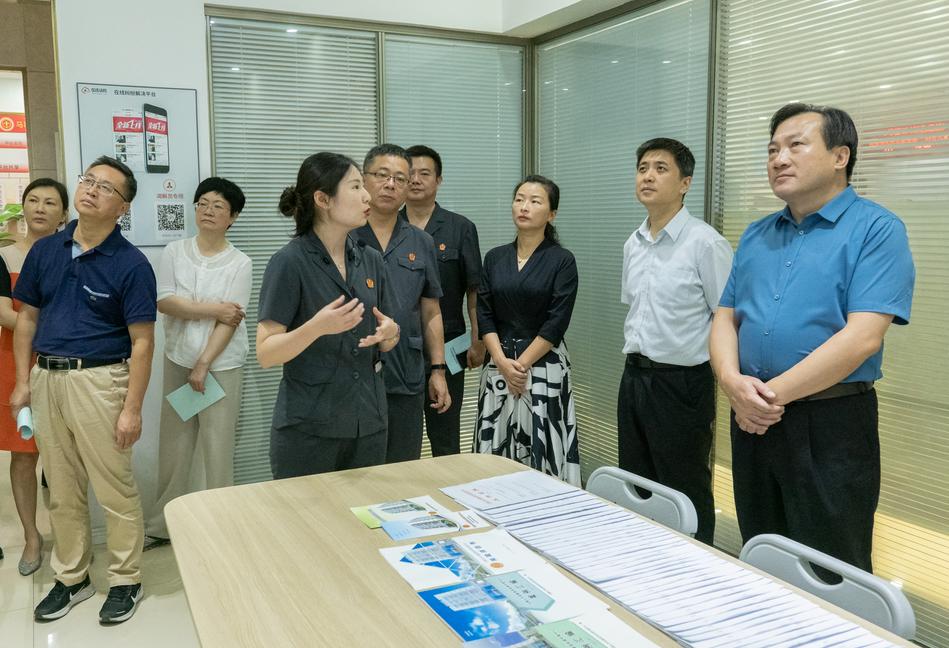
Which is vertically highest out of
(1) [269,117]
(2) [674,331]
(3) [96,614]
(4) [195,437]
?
(1) [269,117]

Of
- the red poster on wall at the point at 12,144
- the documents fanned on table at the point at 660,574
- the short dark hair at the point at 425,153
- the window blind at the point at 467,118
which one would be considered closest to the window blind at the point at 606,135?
the window blind at the point at 467,118

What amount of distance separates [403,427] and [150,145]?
201 cm

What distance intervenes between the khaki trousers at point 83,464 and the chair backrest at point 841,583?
2.40 m

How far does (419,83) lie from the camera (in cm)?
434

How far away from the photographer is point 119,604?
295 centimetres

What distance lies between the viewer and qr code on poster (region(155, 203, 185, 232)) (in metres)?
3.73

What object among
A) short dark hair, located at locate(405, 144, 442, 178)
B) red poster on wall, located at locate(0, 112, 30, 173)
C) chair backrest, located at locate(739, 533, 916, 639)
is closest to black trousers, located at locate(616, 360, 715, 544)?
chair backrest, located at locate(739, 533, 916, 639)

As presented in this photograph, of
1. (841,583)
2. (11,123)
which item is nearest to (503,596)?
(841,583)

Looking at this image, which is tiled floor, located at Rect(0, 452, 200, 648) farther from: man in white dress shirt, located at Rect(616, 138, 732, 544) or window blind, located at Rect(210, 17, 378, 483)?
man in white dress shirt, located at Rect(616, 138, 732, 544)

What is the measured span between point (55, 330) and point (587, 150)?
283cm

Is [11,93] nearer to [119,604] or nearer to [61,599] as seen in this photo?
[61,599]

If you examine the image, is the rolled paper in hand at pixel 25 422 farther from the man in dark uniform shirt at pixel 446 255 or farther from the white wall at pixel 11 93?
Result: the white wall at pixel 11 93

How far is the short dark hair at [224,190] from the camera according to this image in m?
3.51

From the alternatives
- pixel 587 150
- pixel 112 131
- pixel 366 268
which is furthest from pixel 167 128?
pixel 587 150
